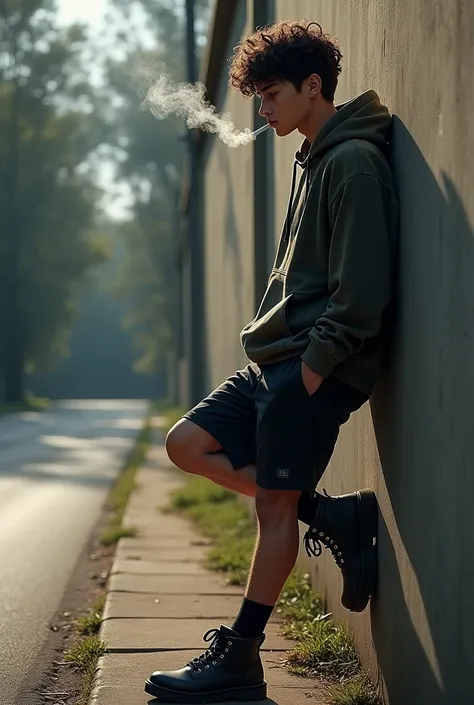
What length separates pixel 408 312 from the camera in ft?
11.5

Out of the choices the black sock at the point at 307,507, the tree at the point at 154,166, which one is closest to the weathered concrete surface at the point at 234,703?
the black sock at the point at 307,507

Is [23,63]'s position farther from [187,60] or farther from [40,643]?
[40,643]

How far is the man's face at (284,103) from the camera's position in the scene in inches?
156

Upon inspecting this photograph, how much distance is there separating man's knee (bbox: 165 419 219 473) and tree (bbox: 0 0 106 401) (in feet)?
124

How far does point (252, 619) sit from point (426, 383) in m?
1.02

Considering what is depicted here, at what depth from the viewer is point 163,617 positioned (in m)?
5.26

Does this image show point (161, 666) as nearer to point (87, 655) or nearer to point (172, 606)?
point (87, 655)

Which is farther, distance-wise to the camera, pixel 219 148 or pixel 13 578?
pixel 219 148

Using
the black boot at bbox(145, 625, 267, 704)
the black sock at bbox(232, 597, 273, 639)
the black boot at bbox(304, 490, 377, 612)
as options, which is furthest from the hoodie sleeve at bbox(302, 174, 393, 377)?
the black boot at bbox(145, 625, 267, 704)

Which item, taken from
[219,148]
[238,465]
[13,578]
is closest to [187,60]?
[219,148]

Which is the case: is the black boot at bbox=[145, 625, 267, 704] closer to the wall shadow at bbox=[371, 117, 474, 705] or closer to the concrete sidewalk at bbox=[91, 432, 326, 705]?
the concrete sidewalk at bbox=[91, 432, 326, 705]

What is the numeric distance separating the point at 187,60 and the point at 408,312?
1387 centimetres

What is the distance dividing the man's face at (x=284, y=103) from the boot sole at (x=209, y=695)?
1624 mm

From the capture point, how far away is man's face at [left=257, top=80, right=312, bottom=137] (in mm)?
3963
